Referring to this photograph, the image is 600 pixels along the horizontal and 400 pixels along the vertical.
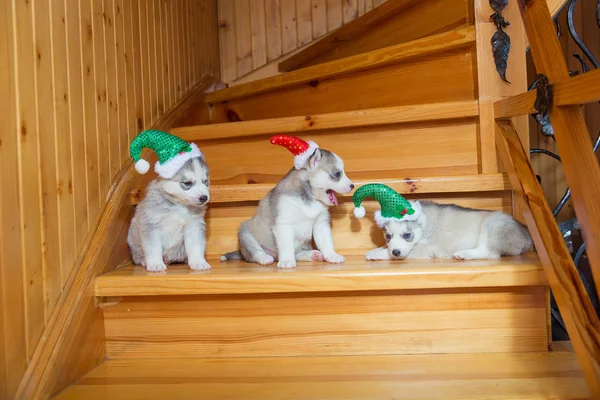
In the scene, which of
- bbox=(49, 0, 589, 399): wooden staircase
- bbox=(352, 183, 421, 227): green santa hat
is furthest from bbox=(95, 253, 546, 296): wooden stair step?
bbox=(352, 183, 421, 227): green santa hat

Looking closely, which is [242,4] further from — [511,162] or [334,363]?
[334,363]

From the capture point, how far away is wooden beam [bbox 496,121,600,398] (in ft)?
4.44

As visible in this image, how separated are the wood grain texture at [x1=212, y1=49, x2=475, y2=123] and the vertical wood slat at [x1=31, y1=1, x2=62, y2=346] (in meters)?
1.38

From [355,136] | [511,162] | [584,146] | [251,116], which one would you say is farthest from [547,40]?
[251,116]

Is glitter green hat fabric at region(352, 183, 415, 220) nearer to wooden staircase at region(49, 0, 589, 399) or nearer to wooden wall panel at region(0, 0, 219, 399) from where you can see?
→ wooden staircase at region(49, 0, 589, 399)

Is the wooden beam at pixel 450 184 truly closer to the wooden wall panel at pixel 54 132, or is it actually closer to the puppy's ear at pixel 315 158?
the puppy's ear at pixel 315 158

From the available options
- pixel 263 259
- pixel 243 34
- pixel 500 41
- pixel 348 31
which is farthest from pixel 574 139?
pixel 243 34

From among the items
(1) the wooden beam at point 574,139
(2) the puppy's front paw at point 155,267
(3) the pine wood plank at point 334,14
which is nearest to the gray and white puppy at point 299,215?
(2) the puppy's front paw at point 155,267

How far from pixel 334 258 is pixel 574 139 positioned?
94 cm

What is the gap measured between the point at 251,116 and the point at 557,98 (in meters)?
1.98

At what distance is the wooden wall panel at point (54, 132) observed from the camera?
1478 millimetres

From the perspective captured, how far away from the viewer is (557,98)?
1.44m

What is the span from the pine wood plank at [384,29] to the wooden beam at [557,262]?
0.80m

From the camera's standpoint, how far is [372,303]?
1.79m
